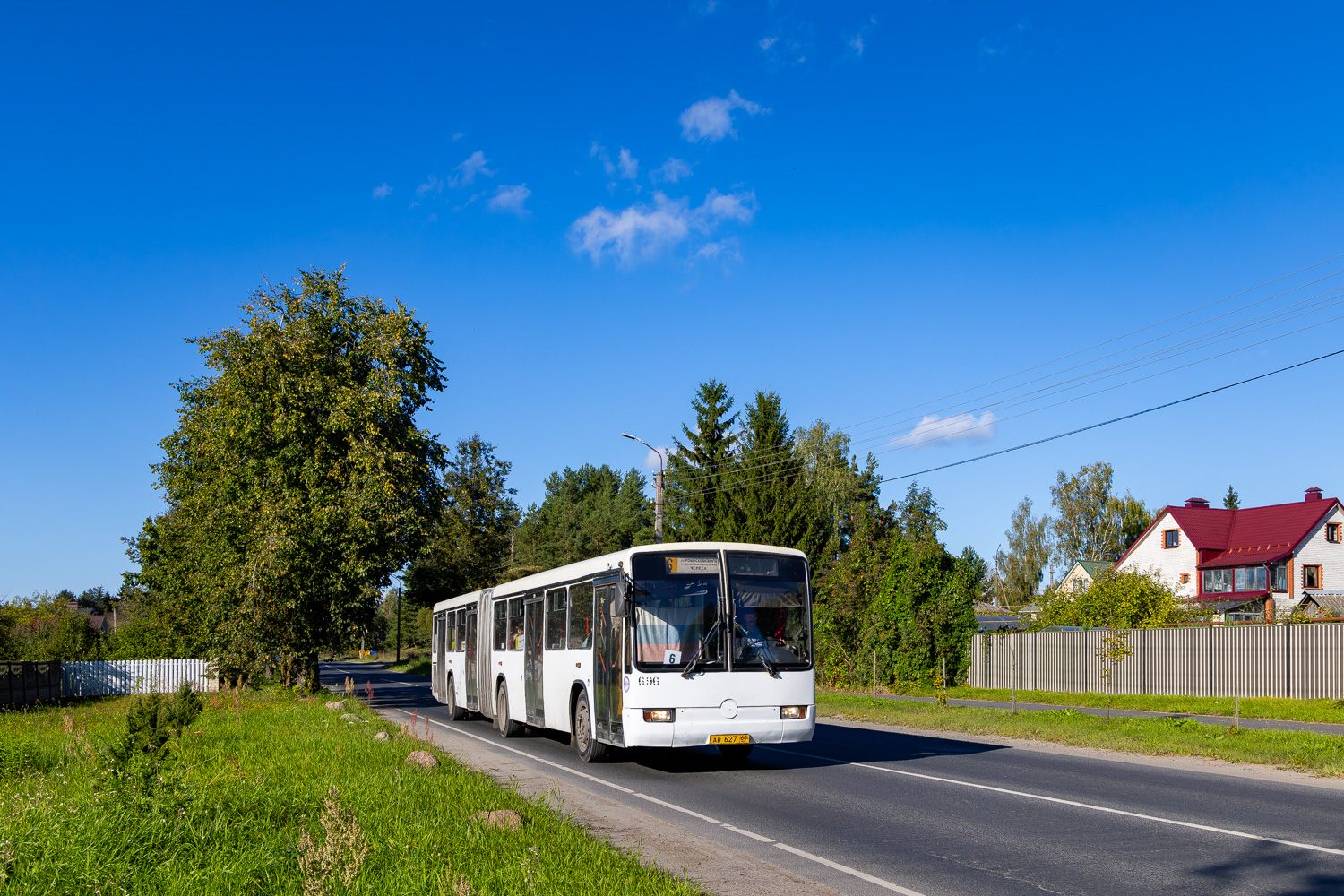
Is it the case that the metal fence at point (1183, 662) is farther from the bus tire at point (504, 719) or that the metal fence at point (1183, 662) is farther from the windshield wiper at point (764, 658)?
the bus tire at point (504, 719)

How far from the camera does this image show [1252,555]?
60.0 meters

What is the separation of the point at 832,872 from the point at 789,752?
30.0ft

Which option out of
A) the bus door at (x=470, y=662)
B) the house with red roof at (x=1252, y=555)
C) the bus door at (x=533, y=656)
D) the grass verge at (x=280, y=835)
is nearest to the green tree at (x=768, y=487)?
the house with red roof at (x=1252, y=555)

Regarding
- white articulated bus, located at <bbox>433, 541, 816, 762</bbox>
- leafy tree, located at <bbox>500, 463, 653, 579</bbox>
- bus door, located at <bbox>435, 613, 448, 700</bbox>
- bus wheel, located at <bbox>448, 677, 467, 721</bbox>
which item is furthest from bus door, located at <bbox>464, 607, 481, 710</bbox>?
leafy tree, located at <bbox>500, 463, 653, 579</bbox>

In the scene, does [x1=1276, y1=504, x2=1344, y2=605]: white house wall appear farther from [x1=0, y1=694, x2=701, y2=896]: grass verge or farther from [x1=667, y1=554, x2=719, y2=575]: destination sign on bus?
[x1=0, y1=694, x2=701, y2=896]: grass verge

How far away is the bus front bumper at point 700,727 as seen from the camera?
13.7 meters

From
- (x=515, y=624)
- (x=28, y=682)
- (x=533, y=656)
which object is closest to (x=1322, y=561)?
(x=515, y=624)

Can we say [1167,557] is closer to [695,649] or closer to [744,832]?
[695,649]

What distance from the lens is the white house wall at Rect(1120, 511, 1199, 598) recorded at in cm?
6388

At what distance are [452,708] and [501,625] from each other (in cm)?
606

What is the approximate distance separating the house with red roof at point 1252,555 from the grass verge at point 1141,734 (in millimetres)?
34832

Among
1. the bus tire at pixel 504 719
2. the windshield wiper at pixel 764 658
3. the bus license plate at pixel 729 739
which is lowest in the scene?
the bus tire at pixel 504 719

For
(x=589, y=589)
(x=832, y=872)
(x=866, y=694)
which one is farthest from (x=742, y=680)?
(x=866, y=694)

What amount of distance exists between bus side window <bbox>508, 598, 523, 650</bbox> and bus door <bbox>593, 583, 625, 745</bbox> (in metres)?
4.82
